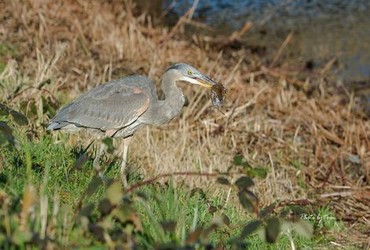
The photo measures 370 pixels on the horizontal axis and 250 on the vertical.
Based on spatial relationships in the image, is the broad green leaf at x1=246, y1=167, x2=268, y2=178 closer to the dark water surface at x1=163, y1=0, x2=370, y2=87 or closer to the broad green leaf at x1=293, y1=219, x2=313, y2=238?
the broad green leaf at x1=293, y1=219, x2=313, y2=238

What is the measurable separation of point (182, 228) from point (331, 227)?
2994mm

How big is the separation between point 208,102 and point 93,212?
4.83 meters

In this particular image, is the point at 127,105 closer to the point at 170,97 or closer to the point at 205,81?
the point at 170,97

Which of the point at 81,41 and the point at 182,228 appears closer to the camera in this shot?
the point at 182,228

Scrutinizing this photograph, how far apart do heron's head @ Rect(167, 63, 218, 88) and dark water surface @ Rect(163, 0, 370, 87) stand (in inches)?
265

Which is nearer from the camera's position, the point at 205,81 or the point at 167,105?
the point at 205,81

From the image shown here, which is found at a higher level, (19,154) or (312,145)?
(19,154)

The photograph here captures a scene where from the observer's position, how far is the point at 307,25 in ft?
51.7

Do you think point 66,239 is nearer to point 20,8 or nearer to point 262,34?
point 20,8

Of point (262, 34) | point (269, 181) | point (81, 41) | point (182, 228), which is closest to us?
point (182, 228)

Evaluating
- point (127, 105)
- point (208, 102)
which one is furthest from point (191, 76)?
point (208, 102)

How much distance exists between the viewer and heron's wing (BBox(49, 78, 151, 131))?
6.78 m

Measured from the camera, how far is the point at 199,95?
33.3 ft

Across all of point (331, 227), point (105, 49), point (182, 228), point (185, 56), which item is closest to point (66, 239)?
point (182, 228)
